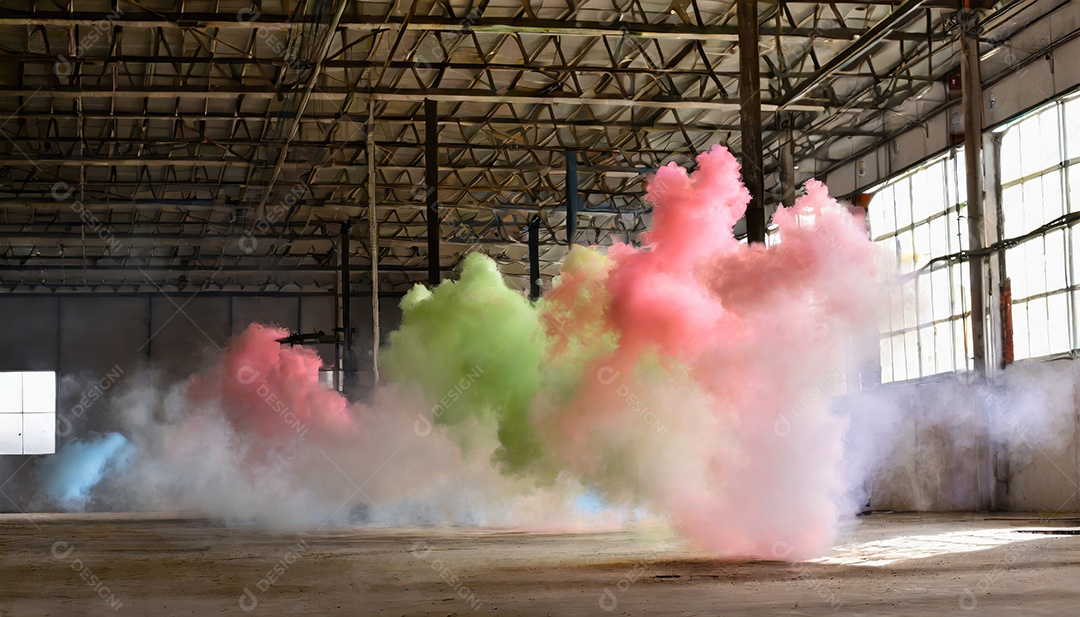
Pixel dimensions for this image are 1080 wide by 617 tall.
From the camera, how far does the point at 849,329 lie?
1584 cm

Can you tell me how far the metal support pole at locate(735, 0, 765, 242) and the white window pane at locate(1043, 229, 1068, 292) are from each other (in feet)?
25.1

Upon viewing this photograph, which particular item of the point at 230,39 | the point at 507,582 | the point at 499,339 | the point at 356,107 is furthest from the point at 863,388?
the point at 507,582

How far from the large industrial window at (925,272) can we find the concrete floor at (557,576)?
6815 mm

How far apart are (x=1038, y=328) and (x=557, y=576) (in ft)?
49.0

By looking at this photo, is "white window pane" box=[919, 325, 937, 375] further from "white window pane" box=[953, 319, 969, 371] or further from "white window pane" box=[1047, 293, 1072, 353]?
"white window pane" box=[1047, 293, 1072, 353]

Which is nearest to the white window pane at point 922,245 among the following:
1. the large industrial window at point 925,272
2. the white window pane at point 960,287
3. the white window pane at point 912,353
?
the large industrial window at point 925,272

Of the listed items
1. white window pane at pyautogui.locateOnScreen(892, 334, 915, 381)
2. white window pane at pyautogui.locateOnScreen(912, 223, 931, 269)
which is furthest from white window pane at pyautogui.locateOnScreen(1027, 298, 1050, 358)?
white window pane at pyautogui.locateOnScreen(892, 334, 915, 381)

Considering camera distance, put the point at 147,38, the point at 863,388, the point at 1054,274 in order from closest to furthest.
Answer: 1. the point at 1054,274
2. the point at 147,38
3. the point at 863,388

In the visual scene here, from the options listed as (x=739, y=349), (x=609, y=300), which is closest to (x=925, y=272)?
(x=609, y=300)

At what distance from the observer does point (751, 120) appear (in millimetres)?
20672

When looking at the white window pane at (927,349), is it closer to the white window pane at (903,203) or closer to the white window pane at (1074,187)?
the white window pane at (903,203)

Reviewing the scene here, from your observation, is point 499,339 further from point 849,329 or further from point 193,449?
point 193,449

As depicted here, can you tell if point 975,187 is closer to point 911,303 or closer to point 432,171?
point 911,303

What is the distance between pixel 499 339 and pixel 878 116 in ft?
45.0
